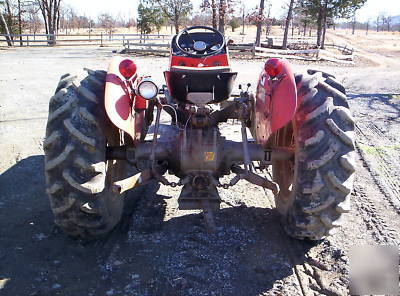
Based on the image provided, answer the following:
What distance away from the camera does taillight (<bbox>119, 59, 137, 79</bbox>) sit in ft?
13.5

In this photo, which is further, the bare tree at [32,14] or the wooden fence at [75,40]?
the bare tree at [32,14]

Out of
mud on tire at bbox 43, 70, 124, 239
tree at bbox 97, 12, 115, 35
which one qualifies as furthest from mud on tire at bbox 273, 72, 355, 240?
tree at bbox 97, 12, 115, 35

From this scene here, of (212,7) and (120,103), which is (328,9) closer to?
(212,7)

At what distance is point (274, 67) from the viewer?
4.03 m

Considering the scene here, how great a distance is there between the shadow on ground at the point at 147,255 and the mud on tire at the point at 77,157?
32cm

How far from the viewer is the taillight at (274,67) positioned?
158 inches

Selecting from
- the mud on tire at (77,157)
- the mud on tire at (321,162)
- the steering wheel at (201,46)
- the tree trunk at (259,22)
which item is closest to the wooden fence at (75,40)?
the tree trunk at (259,22)

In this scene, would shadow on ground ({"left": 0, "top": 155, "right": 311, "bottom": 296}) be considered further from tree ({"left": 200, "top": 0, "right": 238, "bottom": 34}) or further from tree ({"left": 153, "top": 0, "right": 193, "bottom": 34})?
tree ({"left": 153, "top": 0, "right": 193, "bottom": 34})

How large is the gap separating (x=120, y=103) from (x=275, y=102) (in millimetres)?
1355

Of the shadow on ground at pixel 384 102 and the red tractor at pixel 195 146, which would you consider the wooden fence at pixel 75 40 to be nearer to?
the shadow on ground at pixel 384 102

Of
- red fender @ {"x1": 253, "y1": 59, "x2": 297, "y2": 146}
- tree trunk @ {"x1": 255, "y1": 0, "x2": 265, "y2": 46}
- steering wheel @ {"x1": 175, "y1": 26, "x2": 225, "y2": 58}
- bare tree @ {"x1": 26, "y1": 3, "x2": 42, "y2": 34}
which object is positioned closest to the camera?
red fender @ {"x1": 253, "y1": 59, "x2": 297, "y2": 146}

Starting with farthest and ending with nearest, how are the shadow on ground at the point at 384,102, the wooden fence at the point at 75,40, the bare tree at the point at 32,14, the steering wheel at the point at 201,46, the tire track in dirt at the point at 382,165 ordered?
the bare tree at the point at 32,14
the wooden fence at the point at 75,40
the shadow on ground at the point at 384,102
the tire track in dirt at the point at 382,165
the steering wheel at the point at 201,46

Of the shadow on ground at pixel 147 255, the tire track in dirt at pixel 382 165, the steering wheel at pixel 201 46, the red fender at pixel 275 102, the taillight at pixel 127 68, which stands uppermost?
the steering wheel at pixel 201 46

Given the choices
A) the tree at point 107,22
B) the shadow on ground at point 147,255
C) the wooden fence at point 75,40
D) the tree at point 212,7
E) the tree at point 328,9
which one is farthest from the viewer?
the tree at point 107,22
